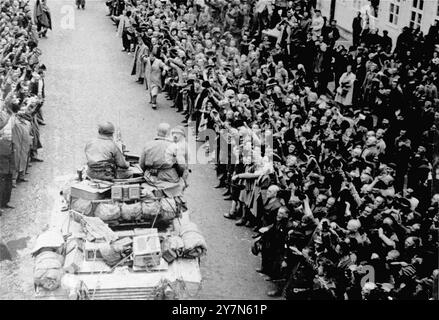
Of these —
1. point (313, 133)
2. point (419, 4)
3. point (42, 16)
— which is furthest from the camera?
point (42, 16)

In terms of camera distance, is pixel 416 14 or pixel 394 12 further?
pixel 394 12

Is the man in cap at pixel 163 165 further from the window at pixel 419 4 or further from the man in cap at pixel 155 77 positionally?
the window at pixel 419 4

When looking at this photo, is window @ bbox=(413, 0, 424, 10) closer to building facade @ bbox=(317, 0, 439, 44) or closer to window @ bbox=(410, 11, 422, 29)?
building facade @ bbox=(317, 0, 439, 44)

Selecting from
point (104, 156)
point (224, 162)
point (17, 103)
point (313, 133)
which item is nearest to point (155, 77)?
point (17, 103)

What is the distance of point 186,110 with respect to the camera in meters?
20.5

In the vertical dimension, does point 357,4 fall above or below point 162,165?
above

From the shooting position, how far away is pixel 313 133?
50.8 ft

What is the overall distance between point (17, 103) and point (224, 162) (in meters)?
4.69

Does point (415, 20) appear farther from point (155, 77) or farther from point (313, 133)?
point (313, 133)

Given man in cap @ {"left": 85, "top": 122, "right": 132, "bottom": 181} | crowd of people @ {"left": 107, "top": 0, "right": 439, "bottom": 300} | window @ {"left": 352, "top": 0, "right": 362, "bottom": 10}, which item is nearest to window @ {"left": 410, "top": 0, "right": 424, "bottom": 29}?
crowd of people @ {"left": 107, "top": 0, "right": 439, "bottom": 300}

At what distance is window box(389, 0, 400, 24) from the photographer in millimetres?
24984

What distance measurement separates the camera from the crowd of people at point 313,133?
11.1 meters

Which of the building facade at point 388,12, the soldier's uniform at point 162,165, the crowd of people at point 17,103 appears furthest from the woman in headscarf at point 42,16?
the soldier's uniform at point 162,165
